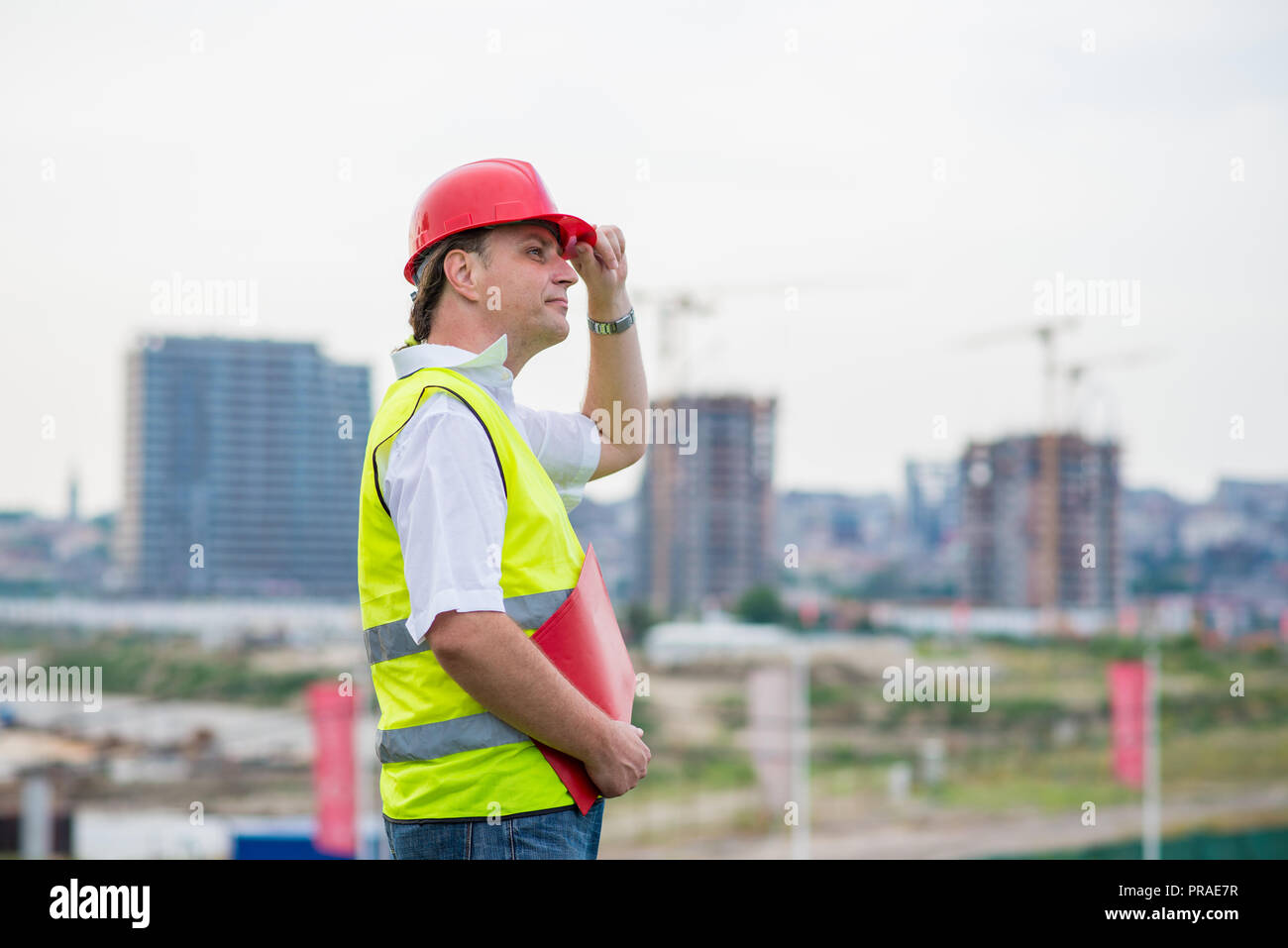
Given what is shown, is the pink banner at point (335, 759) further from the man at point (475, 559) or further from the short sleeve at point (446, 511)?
the short sleeve at point (446, 511)

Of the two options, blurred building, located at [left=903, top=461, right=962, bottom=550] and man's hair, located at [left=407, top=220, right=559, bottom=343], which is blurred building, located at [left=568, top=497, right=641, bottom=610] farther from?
man's hair, located at [left=407, top=220, right=559, bottom=343]

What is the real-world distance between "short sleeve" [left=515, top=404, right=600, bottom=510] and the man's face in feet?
0.74

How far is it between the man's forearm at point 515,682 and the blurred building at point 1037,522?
162 feet

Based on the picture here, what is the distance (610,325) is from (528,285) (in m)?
0.37

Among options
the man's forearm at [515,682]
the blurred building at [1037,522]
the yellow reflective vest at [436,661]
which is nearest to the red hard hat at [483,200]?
the yellow reflective vest at [436,661]

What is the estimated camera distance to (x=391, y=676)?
195 centimetres

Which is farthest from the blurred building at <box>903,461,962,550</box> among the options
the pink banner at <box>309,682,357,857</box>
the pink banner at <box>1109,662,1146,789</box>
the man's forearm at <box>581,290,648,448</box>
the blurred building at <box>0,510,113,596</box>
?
the man's forearm at <box>581,290,648,448</box>

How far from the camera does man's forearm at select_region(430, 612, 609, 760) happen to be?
1.78 meters

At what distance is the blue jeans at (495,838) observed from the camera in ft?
6.18

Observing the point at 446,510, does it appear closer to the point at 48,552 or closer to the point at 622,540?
the point at 48,552

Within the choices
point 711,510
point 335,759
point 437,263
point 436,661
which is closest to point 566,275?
point 437,263

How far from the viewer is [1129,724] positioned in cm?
2836

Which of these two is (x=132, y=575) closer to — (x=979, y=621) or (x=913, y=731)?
(x=913, y=731)
